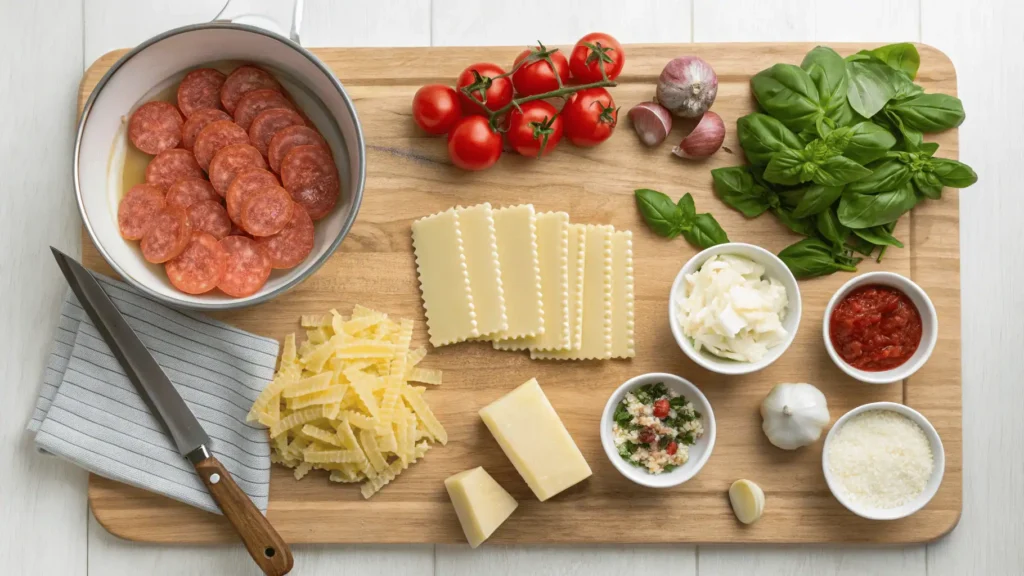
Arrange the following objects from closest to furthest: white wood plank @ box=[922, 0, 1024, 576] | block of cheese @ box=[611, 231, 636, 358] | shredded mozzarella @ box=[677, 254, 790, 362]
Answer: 1. shredded mozzarella @ box=[677, 254, 790, 362]
2. block of cheese @ box=[611, 231, 636, 358]
3. white wood plank @ box=[922, 0, 1024, 576]

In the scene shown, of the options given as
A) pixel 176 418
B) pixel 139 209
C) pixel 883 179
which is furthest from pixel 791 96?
pixel 176 418

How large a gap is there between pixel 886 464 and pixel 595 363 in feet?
2.91

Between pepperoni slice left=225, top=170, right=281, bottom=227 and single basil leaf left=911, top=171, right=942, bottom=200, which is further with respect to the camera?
single basil leaf left=911, top=171, right=942, bottom=200

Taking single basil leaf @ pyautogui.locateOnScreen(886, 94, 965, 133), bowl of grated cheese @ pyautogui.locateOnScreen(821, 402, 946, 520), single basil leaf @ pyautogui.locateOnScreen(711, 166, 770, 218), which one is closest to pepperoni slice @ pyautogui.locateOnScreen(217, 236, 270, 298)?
single basil leaf @ pyautogui.locateOnScreen(711, 166, 770, 218)

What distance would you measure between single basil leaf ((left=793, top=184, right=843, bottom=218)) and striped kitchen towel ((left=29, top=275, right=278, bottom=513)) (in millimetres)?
1643

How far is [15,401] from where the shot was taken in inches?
98.0

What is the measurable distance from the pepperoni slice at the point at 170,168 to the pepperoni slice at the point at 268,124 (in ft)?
0.62

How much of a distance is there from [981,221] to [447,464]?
187 centimetres

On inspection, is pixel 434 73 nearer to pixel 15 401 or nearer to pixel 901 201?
pixel 901 201

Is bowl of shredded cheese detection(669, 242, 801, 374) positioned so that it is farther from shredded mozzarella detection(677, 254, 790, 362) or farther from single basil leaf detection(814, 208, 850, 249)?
single basil leaf detection(814, 208, 850, 249)

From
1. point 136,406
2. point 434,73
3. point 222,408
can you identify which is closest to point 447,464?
point 222,408

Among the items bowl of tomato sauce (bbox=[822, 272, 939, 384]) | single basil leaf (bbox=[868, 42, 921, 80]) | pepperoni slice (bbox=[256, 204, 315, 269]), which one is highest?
single basil leaf (bbox=[868, 42, 921, 80])

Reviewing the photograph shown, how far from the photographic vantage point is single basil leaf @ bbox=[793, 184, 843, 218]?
2.30 m

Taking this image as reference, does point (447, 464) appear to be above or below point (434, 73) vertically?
below
